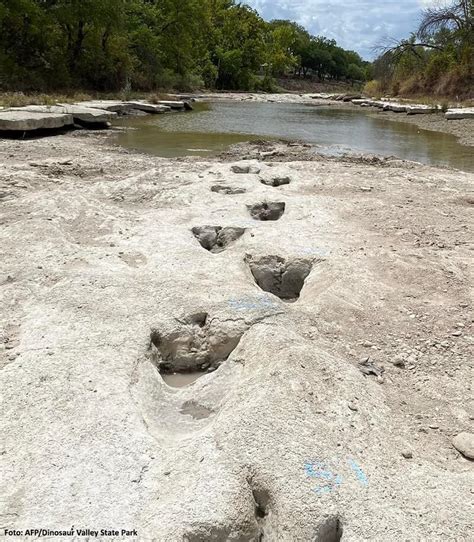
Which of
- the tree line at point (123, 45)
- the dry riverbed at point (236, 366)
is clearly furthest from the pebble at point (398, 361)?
the tree line at point (123, 45)

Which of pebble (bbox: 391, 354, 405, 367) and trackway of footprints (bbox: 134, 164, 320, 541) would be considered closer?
trackway of footprints (bbox: 134, 164, 320, 541)

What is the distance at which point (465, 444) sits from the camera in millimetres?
2799

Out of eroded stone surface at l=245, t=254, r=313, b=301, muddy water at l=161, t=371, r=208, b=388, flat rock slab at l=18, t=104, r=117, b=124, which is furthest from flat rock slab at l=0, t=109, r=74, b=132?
muddy water at l=161, t=371, r=208, b=388

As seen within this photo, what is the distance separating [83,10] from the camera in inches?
1123

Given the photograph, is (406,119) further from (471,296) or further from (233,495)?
(233,495)

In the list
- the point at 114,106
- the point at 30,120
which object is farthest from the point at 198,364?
the point at 114,106

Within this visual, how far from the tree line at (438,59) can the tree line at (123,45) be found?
626 inches

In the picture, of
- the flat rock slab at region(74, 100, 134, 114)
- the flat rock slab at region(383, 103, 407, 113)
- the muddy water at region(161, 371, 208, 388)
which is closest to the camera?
the muddy water at region(161, 371, 208, 388)

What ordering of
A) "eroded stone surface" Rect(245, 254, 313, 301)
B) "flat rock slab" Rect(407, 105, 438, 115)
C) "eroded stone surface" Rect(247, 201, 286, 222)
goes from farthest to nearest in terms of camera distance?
"flat rock slab" Rect(407, 105, 438, 115), "eroded stone surface" Rect(247, 201, 286, 222), "eroded stone surface" Rect(245, 254, 313, 301)

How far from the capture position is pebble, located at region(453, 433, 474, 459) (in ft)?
9.06

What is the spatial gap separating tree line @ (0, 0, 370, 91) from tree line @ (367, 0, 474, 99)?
15892 mm

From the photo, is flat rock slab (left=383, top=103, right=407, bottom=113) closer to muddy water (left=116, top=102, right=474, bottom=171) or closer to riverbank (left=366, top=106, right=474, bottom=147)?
riverbank (left=366, top=106, right=474, bottom=147)

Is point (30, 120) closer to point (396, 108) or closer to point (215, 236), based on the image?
point (215, 236)

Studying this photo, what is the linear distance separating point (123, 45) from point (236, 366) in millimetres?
34006
